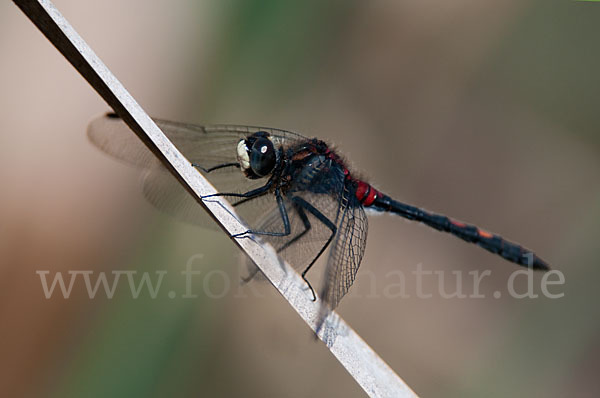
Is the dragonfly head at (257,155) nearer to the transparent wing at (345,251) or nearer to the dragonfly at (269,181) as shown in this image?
the dragonfly at (269,181)

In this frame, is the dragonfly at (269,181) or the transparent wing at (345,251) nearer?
the transparent wing at (345,251)

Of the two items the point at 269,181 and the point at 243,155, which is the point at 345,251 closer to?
the point at 269,181

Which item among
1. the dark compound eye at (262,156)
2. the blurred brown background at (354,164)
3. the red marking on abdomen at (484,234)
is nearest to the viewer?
the dark compound eye at (262,156)

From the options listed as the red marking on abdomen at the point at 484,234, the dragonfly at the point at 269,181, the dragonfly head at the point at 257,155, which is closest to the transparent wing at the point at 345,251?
the dragonfly at the point at 269,181

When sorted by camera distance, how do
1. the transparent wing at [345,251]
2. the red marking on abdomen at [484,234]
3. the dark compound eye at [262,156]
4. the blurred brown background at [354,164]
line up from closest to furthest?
1. the transparent wing at [345,251]
2. the dark compound eye at [262,156]
3. the blurred brown background at [354,164]
4. the red marking on abdomen at [484,234]

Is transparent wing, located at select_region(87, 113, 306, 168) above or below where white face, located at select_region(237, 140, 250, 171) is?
above

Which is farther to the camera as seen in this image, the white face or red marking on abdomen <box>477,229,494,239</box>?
red marking on abdomen <box>477,229,494,239</box>

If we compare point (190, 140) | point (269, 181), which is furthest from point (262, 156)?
point (190, 140)

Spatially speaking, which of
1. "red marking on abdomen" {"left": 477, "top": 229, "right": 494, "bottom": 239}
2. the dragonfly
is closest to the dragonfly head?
the dragonfly

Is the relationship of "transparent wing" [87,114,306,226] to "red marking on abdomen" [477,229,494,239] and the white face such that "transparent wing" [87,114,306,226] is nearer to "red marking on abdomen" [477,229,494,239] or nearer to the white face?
the white face
